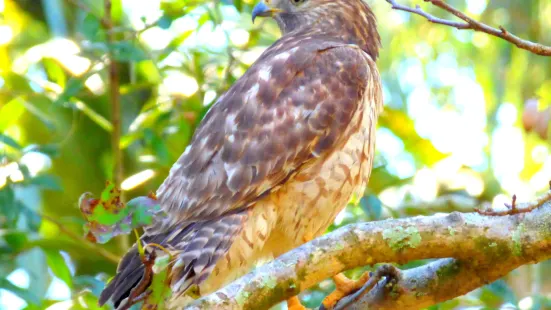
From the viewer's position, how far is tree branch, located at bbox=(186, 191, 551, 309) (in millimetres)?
2602

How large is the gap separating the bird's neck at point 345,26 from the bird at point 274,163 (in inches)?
11.7

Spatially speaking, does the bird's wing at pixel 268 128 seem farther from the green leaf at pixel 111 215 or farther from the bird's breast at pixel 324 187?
the green leaf at pixel 111 215

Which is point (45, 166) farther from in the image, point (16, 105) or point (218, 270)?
point (218, 270)

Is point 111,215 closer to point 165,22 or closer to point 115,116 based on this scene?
point 165,22

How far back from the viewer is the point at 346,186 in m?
3.78

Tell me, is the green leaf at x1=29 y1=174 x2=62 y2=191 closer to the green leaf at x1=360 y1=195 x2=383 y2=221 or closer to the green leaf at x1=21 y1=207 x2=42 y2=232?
the green leaf at x1=21 y1=207 x2=42 y2=232

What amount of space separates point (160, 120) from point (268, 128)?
82 centimetres

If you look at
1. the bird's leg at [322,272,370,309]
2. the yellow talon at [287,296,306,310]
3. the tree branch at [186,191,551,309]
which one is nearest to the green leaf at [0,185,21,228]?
the yellow talon at [287,296,306,310]

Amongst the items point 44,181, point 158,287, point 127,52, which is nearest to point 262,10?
point 127,52

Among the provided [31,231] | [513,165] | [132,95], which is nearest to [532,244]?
[31,231]

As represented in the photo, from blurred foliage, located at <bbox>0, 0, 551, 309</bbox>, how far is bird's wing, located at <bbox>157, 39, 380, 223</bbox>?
1.41 ft

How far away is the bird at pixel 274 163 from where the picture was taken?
3623 millimetres

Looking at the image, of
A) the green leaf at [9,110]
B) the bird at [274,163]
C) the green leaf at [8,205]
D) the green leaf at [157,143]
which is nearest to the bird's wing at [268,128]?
the bird at [274,163]

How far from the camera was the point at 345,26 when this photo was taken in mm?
4555
